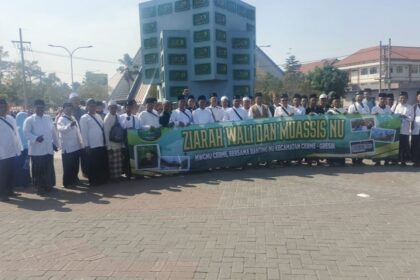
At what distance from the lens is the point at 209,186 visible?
829 centimetres

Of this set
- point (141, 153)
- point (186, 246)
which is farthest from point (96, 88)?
point (186, 246)

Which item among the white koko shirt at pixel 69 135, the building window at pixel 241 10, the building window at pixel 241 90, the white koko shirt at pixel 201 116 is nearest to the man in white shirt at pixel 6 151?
the white koko shirt at pixel 69 135

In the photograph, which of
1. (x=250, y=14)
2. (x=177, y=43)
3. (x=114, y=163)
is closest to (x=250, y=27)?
(x=250, y=14)

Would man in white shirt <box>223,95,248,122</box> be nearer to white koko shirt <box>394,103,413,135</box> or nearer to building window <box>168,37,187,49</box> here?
white koko shirt <box>394,103,413,135</box>

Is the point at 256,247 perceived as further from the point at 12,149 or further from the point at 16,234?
the point at 12,149

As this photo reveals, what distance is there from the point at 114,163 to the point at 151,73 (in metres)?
16.2

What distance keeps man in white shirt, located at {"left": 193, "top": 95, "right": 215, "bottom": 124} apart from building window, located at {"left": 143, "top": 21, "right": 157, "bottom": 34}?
49.6ft

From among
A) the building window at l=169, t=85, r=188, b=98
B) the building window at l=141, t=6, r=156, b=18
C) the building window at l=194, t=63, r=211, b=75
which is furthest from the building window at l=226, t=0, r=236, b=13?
the building window at l=169, t=85, r=188, b=98

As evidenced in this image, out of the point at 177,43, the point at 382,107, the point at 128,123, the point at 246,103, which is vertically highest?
the point at 177,43

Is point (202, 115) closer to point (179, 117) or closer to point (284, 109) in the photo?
point (179, 117)

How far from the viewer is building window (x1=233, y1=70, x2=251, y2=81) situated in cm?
2305

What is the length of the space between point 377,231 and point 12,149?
7.06 metres

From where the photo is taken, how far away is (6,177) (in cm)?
814

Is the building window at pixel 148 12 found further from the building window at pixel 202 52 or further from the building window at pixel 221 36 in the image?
the building window at pixel 221 36
